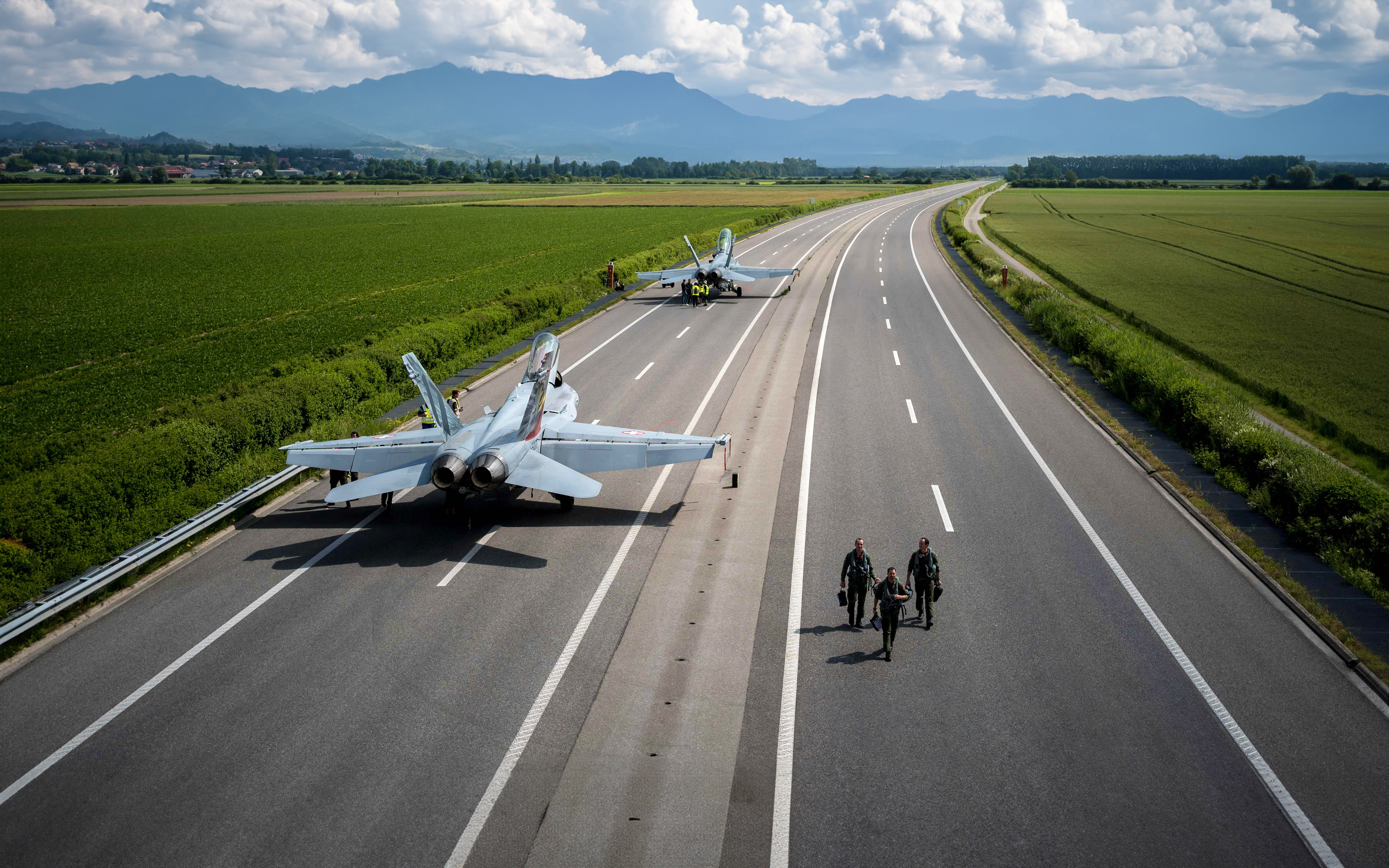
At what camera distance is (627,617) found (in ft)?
46.8

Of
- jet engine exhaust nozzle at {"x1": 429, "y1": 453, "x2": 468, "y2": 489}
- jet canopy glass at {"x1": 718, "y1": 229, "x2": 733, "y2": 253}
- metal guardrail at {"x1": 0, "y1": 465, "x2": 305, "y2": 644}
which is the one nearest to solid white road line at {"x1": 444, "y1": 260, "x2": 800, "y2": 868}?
jet engine exhaust nozzle at {"x1": 429, "y1": 453, "x2": 468, "y2": 489}

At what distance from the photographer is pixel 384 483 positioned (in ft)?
52.4

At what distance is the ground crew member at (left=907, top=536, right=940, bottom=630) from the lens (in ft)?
44.7

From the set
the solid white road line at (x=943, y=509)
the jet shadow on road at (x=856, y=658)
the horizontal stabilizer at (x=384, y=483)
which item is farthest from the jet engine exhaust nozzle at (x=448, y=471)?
the solid white road line at (x=943, y=509)

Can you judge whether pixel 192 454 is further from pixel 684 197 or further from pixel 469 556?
pixel 684 197

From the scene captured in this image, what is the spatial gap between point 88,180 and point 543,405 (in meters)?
230

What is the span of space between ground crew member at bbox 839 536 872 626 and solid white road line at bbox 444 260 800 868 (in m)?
4.59

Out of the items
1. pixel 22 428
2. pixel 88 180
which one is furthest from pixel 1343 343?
pixel 88 180

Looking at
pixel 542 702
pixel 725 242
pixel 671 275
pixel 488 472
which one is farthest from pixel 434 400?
pixel 725 242

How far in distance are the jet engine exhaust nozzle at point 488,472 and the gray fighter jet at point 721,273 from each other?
31341 millimetres

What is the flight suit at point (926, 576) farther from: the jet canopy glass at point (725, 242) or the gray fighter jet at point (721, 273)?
the jet canopy glass at point (725, 242)

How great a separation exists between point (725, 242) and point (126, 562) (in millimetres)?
41409

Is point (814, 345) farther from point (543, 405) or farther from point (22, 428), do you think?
point (22, 428)

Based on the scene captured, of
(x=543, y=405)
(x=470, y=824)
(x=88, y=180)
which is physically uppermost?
(x=88, y=180)
